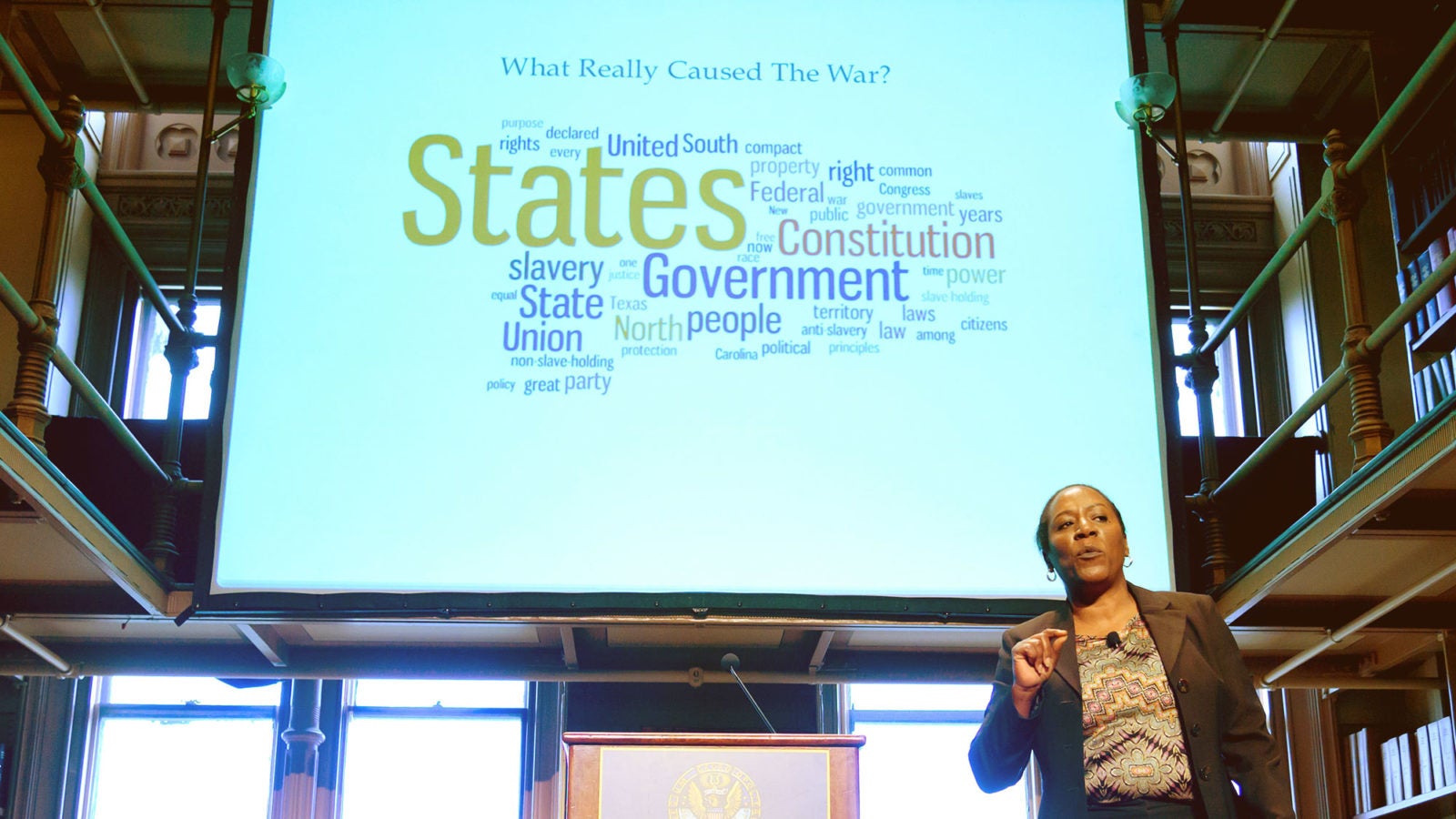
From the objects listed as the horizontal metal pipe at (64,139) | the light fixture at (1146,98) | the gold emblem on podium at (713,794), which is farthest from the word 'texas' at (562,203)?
the gold emblem on podium at (713,794)

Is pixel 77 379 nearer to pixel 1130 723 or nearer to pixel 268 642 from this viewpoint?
pixel 268 642

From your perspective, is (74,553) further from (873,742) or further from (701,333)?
(873,742)

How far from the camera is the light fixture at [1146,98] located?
14.5 feet

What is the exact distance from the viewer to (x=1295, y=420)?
3.96 meters

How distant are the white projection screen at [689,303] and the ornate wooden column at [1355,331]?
0.64m

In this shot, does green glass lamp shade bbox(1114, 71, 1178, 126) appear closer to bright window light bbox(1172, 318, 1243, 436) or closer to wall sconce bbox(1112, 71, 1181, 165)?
wall sconce bbox(1112, 71, 1181, 165)

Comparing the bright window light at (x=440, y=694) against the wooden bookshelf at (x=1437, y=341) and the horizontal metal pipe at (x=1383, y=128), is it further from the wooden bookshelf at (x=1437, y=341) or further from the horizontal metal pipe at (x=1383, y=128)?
the wooden bookshelf at (x=1437, y=341)

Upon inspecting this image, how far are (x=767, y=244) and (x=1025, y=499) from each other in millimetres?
1031

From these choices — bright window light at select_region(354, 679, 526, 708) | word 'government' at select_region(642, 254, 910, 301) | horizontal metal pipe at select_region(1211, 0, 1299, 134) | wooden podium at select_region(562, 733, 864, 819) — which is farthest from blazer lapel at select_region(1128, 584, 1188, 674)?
bright window light at select_region(354, 679, 526, 708)

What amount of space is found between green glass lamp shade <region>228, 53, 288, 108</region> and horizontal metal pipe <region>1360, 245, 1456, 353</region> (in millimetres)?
3062

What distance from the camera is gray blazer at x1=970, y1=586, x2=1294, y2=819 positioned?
6.36 ft

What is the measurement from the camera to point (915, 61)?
180 inches

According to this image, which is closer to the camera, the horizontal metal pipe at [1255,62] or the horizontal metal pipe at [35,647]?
the horizontal metal pipe at [35,647]

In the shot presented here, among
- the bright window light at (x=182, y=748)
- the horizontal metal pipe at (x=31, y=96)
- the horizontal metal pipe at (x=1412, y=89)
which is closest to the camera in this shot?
the horizontal metal pipe at (x=1412, y=89)
